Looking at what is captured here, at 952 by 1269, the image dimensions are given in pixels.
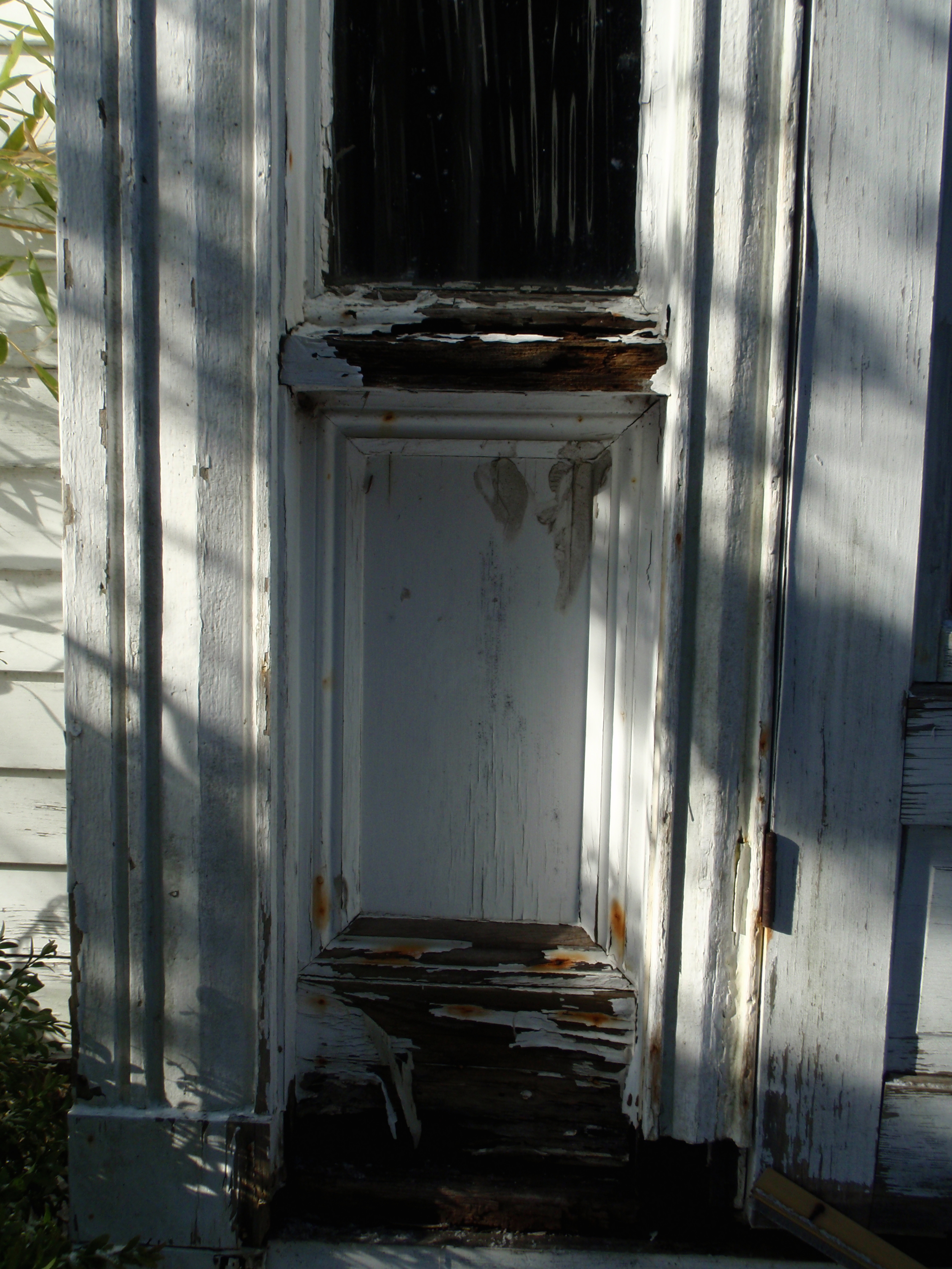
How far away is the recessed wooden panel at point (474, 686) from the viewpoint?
1.28 meters

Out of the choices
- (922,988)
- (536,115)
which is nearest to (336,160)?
(536,115)

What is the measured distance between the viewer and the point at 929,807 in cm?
116

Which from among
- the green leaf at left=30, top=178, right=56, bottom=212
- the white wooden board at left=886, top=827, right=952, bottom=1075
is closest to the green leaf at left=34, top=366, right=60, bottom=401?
the green leaf at left=30, top=178, right=56, bottom=212

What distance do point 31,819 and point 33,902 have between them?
19 centimetres

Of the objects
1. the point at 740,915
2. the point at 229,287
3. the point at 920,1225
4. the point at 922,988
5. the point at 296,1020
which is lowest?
the point at 920,1225

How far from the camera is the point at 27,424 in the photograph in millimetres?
1561

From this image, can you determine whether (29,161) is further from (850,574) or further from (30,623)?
(850,574)

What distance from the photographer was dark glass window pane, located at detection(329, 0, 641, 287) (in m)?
1.16

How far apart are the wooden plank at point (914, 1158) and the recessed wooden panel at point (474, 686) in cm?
62

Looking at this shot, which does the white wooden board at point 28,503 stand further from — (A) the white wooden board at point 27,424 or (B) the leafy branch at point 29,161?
(B) the leafy branch at point 29,161

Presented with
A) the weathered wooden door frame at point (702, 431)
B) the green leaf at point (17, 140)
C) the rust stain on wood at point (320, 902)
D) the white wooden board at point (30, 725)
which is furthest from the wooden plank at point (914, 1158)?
the green leaf at point (17, 140)

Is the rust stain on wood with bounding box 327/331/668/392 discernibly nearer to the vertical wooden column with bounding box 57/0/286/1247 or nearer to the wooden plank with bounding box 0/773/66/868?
the vertical wooden column with bounding box 57/0/286/1247

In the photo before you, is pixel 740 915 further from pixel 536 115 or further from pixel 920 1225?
pixel 536 115

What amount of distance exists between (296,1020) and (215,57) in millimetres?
1579
